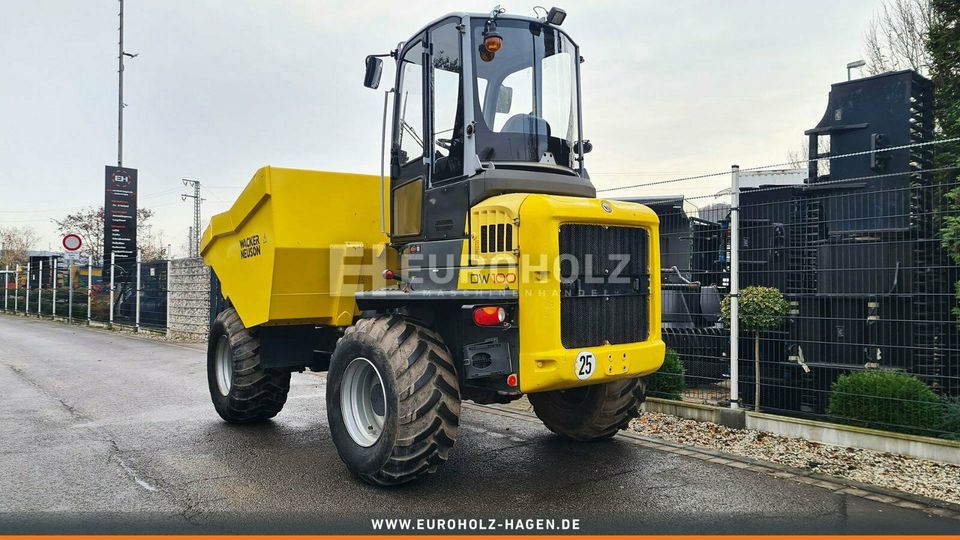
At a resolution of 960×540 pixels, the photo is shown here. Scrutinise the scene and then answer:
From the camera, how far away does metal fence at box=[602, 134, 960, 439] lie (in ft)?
19.2

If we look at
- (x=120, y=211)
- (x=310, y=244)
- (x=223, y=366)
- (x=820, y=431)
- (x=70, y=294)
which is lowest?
(x=820, y=431)

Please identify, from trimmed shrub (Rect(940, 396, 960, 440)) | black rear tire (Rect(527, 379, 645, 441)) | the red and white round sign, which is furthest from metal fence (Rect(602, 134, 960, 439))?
the red and white round sign

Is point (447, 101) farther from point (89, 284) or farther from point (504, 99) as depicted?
point (89, 284)

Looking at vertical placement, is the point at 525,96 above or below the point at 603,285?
above

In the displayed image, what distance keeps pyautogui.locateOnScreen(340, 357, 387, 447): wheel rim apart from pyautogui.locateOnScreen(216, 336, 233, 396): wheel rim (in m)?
2.47

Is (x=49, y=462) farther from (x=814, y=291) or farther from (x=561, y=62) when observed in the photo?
(x=814, y=291)

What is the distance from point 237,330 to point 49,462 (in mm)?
1902

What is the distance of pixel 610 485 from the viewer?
4812 mm

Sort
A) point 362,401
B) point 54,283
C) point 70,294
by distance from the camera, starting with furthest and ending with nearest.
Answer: point 54,283 → point 70,294 → point 362,401

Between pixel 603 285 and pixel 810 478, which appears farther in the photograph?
pixel 810 478

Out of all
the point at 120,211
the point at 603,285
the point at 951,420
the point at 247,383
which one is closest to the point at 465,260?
the point at 603,285

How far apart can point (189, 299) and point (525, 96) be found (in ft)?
47.1

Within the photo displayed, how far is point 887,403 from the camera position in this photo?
226 inches

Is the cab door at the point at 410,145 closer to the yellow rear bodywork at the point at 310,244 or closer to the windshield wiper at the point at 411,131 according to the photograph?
the windshield wiper at the point at 411,131
